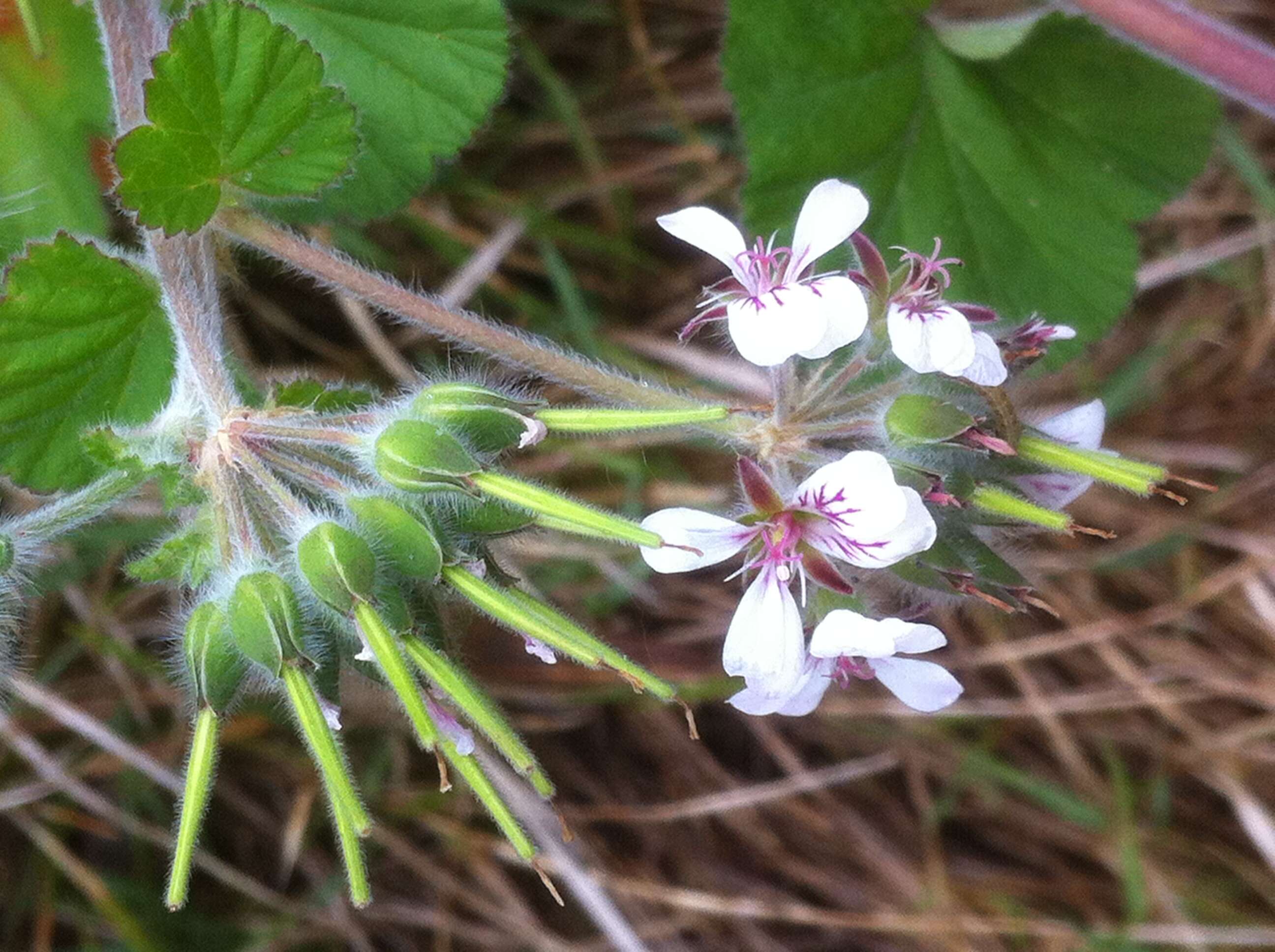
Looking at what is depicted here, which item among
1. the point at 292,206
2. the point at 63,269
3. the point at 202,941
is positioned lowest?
the point at 202,941

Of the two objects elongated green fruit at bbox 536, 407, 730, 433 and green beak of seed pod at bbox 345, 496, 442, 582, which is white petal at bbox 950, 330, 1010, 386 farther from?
green beak of seed pod at bbox 345, 496, 442, 582

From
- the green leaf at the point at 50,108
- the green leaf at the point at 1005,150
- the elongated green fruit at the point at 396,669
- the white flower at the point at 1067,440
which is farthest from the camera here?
the green leaf at the point at 1005,150

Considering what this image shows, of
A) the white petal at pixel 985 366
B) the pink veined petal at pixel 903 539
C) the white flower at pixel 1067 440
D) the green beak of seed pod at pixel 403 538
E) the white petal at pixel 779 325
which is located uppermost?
the white flower at pixel 1067 440

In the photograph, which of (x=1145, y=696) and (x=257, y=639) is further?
(x=1145, y=696)

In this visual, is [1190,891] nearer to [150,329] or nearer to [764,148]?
[764,148]

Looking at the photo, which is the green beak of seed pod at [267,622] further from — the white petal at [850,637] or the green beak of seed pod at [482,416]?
the white petal at [850,637]

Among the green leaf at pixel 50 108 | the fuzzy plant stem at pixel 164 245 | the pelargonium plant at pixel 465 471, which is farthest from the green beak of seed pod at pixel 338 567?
the green leaf at pixel 50 108

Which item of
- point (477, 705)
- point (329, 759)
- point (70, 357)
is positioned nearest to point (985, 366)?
point (477, 705)

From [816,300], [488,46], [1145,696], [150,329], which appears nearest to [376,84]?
[488,46]
